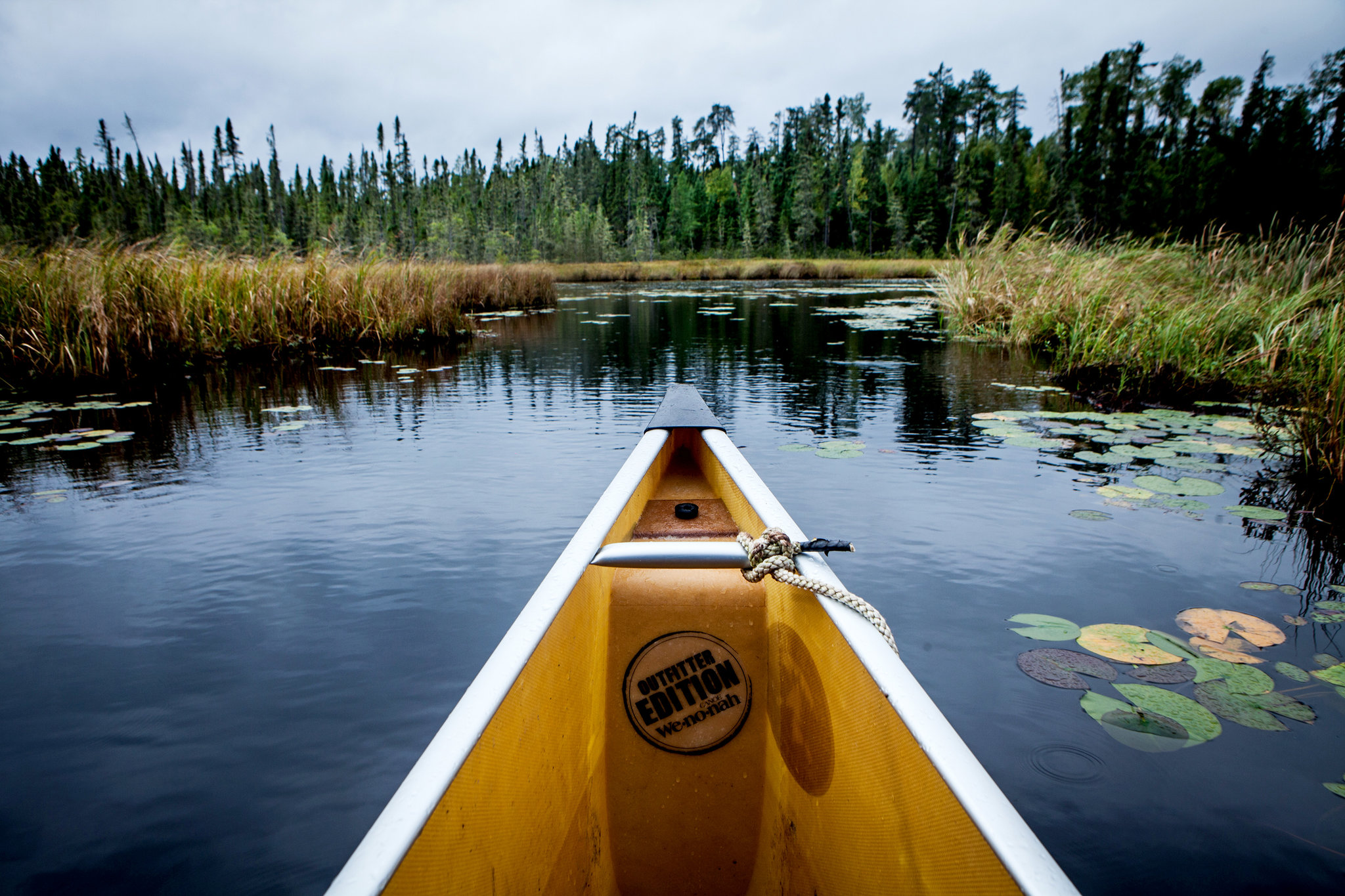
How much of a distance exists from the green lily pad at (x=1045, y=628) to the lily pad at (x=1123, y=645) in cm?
4

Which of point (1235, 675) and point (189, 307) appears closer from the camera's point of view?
point (1235, 675)

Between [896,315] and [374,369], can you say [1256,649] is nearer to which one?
[374,369]

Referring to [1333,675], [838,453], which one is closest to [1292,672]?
[1333,675]

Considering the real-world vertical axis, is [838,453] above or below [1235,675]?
above

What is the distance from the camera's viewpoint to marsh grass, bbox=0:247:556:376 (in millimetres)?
6277

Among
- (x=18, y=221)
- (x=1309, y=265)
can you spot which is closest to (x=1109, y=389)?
(x=1309, y=265)

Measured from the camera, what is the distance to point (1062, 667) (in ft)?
6.67

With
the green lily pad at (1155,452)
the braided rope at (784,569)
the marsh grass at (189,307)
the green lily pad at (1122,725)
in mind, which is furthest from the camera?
the marsh grass at (189,307)

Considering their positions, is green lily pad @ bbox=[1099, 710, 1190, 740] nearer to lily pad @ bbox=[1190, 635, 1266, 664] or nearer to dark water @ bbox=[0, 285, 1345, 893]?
dark water @ bbox=[0, 285, 1345, 893]

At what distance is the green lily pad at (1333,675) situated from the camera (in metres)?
1.85

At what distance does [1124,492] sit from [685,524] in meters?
2.60

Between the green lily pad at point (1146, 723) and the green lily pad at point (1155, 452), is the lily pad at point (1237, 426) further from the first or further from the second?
the green lily pad at point (1146, 723)

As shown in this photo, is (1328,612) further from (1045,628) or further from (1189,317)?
(1189,317)

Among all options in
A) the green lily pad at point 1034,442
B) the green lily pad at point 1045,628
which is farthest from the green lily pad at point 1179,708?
the green lily pad at point 1034,442
